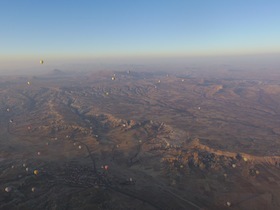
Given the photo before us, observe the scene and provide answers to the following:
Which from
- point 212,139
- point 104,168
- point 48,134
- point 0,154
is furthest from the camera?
point 48,134

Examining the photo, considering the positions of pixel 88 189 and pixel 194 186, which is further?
pixel 194 186

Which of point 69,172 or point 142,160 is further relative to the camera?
point 142,160

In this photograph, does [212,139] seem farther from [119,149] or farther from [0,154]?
[0,154]

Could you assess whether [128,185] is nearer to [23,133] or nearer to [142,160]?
[142,160]

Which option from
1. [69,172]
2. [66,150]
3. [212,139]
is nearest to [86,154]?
[66,150]

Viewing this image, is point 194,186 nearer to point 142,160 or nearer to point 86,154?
point 142,160

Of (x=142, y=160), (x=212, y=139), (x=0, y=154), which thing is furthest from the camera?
(x=212, y=139)

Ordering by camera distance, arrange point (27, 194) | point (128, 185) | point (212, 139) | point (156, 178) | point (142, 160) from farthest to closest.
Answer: point (212, 139) → point (142, 160) → point (156, 178) → point (128, 185) → point (27, 194)

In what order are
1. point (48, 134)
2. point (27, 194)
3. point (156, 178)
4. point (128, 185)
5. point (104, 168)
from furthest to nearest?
point (48, 134) → point (104, 168) → point (156, 178) → point (128, 185) → point (27, 194)

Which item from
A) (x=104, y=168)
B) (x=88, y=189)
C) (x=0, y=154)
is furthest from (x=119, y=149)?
(x=0, y=154)
